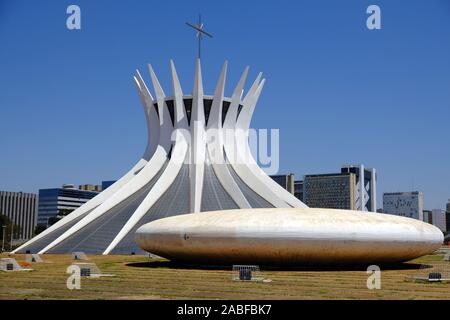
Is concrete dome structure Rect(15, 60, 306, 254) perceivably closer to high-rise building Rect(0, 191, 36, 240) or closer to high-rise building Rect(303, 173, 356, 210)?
high-rise building Rect(0, 191, 36, 240)

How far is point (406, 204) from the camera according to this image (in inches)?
6895

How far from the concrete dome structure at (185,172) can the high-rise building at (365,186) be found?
112195 millimetres

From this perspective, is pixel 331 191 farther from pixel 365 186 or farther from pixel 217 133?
pixel 217 133

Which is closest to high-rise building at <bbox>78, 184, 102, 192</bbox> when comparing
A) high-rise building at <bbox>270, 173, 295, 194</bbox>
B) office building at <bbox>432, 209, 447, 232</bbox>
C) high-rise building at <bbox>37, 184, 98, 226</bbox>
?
high-rise building at <bbox>37, 184, 98, 226</bbox>

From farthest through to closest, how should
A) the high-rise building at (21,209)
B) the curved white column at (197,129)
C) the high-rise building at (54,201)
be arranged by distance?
the high-rise building at (54,201)
the high-rise building at (21,209)
the curved white column at (197,129)

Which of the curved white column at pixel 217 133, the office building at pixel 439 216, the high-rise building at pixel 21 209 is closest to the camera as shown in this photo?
the curved white column at pixel 217 133

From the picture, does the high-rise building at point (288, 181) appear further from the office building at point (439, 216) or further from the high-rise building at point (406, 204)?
the office building at point (439, 216)

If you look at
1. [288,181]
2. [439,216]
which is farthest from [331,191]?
[439,216]

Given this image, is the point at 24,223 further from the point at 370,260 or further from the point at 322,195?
the point at 370,260

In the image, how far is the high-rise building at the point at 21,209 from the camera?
442ft

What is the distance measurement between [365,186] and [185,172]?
128254 mm

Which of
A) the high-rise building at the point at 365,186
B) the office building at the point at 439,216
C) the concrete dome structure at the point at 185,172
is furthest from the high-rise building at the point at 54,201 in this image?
the concrete dome structure at the point at 185,172
